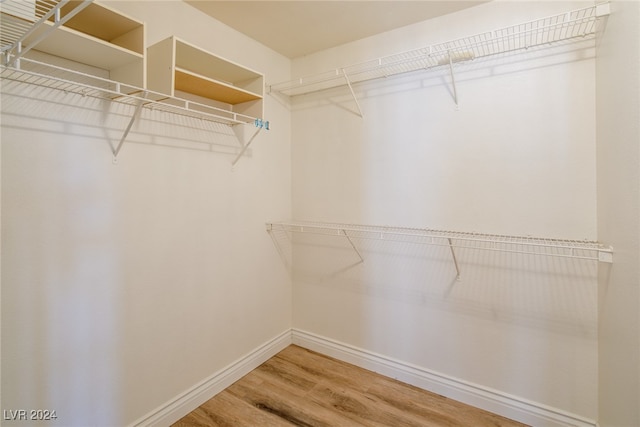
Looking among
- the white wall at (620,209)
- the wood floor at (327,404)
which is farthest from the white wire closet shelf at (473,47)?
the wood floor at (327,404)

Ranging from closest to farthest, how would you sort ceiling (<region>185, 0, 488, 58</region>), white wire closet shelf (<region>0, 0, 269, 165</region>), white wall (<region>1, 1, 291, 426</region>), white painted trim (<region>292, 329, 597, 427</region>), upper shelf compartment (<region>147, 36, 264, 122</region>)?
white wire closet shelf (<region>0, 0, 269, 165</region>)
white wall (<region>1, 1, 291, 426</region>)
upper shelf compartment (<region>147, 36, 264, 122</region>)
white painted trim (<region>292, 329, 597, 427</region>)
ceiling (<region>185, 0, 488, 58</region>)

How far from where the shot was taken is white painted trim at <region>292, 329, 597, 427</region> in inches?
68.6

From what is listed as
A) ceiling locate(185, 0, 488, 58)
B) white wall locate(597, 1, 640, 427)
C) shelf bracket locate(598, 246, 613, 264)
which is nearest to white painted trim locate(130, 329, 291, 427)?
white wall locate(597, 1, 640, 427)

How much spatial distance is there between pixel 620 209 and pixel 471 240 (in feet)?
2.13

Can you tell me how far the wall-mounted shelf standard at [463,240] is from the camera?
157cm

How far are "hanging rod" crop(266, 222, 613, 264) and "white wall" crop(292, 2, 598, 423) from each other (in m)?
0.05

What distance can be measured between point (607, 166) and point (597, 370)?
1.06m

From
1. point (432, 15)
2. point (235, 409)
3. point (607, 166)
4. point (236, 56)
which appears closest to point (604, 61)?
point (607, 166)

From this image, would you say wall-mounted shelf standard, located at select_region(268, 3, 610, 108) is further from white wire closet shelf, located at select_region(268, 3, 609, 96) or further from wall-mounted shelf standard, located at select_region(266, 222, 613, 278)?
wall-mounted shelf standard, located at select_region(266, 222, 613, 278)

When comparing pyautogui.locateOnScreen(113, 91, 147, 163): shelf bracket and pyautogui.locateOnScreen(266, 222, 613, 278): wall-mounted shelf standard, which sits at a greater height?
pyautogui.locateOnScreen(113, 91, 147, 163): shelf bracket

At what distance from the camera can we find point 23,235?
1.28 meters

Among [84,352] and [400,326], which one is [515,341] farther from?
[84,352]

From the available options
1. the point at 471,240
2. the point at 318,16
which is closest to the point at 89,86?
the point at 318,16

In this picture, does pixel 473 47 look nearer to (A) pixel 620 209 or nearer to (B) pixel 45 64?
(A) pixel 620 209
